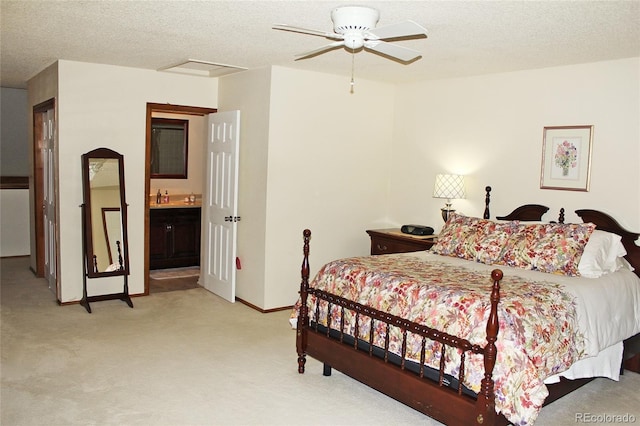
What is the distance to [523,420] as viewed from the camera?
2.82 meters

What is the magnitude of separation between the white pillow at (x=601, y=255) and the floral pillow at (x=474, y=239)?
0.59m

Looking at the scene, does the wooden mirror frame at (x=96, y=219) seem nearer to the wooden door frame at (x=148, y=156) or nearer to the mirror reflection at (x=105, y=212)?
the mirror reflection at (x=105, y=212)

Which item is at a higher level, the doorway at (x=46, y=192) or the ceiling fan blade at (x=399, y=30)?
the ceiling fan blade at (x=399, y=30)

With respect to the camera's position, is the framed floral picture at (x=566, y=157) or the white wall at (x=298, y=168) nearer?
the framed floral picture at (x=566, y=157)

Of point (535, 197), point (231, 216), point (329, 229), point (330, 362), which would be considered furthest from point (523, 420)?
point (231, 216)

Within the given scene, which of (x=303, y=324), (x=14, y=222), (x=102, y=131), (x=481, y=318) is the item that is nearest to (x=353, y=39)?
(x=481, y=318)

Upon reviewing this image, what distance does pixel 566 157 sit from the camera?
4.82 metres

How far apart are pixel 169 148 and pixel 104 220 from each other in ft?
7.80

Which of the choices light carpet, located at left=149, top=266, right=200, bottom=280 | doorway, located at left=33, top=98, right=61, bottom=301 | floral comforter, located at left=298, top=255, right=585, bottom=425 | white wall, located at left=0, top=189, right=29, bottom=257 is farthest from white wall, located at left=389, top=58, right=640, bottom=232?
white wall, located at left=0, top=189, right=29, bottom=257

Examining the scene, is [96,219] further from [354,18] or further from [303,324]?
[354,18]

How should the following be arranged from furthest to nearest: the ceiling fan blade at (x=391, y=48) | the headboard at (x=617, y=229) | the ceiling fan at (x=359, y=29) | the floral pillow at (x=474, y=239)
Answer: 1. the floral pillow at (x=474, y=239)
2. the headboard at (x=617, y=229)
3. the ceiling fan blade at (x=391, y=48)
4. the ceiling fan at (x=359, y=29)

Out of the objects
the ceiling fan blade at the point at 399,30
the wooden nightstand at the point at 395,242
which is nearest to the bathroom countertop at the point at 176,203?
the wooden nightstand at the point at 395,242

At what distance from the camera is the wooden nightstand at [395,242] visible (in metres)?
5.44

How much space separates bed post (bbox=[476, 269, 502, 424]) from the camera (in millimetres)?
2855
